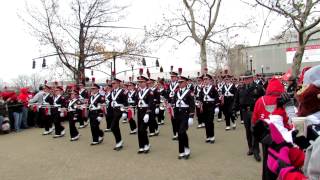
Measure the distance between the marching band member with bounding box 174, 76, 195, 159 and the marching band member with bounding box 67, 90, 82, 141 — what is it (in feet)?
17.1

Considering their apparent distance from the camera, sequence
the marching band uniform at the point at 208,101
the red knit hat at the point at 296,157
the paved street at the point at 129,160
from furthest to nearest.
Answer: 1. the marching band uniform at the point at 208,101
2. the paved street at the point at 129,160
3. the red knit hat at the point at 296,157

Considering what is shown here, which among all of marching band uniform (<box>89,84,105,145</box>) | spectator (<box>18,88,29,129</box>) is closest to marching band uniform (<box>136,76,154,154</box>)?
marching band uniform (<box>89,84,105,145</box>)

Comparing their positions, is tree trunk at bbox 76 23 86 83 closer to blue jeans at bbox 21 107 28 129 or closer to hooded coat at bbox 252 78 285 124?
blue jeans at bbox 21 107 28 129

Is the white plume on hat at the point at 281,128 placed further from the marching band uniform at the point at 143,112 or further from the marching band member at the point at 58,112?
the marching band member at the point at 58,112

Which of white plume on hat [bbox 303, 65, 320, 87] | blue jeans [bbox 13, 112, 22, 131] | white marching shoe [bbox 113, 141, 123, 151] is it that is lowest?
white marching shoe [bbox 113, 141, 123, 151]

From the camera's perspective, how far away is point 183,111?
10.6m

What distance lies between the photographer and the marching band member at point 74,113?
14.6 m

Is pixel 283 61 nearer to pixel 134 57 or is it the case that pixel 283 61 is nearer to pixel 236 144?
pixel 134 57

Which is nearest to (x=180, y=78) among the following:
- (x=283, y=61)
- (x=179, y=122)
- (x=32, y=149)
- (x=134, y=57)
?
(x=179, y=122)

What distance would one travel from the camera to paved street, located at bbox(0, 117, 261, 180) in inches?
337

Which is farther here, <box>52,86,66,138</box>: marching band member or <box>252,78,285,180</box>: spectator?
<box>52,86,66,138</box>: marching band member

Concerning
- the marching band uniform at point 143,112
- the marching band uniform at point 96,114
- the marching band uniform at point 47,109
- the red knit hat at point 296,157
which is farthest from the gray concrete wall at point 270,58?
the red knit hat at point 296,157

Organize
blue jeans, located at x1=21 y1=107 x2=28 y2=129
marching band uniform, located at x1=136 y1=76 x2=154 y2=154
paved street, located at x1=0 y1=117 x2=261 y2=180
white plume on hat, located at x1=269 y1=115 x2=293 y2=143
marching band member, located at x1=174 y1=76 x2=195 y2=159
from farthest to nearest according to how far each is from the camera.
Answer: blue jeans, located at x1=21 y1=107 x2=28 y2=129
marching band uniform, located at x1=136 y1=76 x2=154 y2=154
marching band member, located at x1=174 y1=76 x2=195 y2=159
paved street, located at x1=0 y1=117 x2=261 y2=180
white plume on hat, located at x1=269 y1=115 x2=293 y2=143

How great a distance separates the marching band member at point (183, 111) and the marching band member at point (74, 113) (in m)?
5.21
